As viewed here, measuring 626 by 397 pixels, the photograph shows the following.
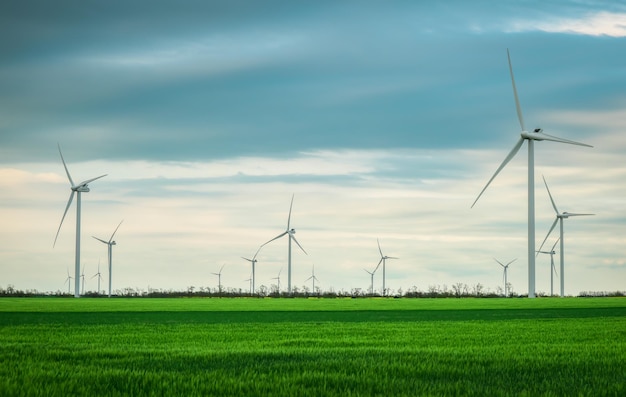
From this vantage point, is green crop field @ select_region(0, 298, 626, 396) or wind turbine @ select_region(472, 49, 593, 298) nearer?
green crop field @ select_region(0, 298, 626, 396)

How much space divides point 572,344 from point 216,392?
10459 millimetres

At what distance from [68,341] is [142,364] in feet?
20.7

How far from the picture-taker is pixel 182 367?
12094mm

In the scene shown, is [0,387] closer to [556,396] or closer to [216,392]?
[216,392]

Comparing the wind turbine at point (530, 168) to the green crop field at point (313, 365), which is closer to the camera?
the green crop field at point (313, 365)

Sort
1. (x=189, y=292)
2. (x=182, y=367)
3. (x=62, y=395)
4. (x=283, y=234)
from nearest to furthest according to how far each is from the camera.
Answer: (x=62, y=395)
(x=182, y=367)
(x=283, y=234)
(x=189, y=292)

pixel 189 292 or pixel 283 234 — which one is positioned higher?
pixel 283 234

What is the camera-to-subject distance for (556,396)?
30.2 ft

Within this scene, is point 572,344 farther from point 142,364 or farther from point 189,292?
point 189,292

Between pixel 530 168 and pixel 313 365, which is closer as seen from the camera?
pixel 313 365

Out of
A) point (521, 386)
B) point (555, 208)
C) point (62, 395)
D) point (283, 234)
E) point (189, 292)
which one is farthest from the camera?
point (189, 292)

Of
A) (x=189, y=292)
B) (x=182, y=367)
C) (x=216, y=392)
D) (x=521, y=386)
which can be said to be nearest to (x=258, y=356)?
(x=182, y=367)

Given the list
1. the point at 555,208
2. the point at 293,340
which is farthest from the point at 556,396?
the point at 555,208

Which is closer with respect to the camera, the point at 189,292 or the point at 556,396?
the point at 556,396
